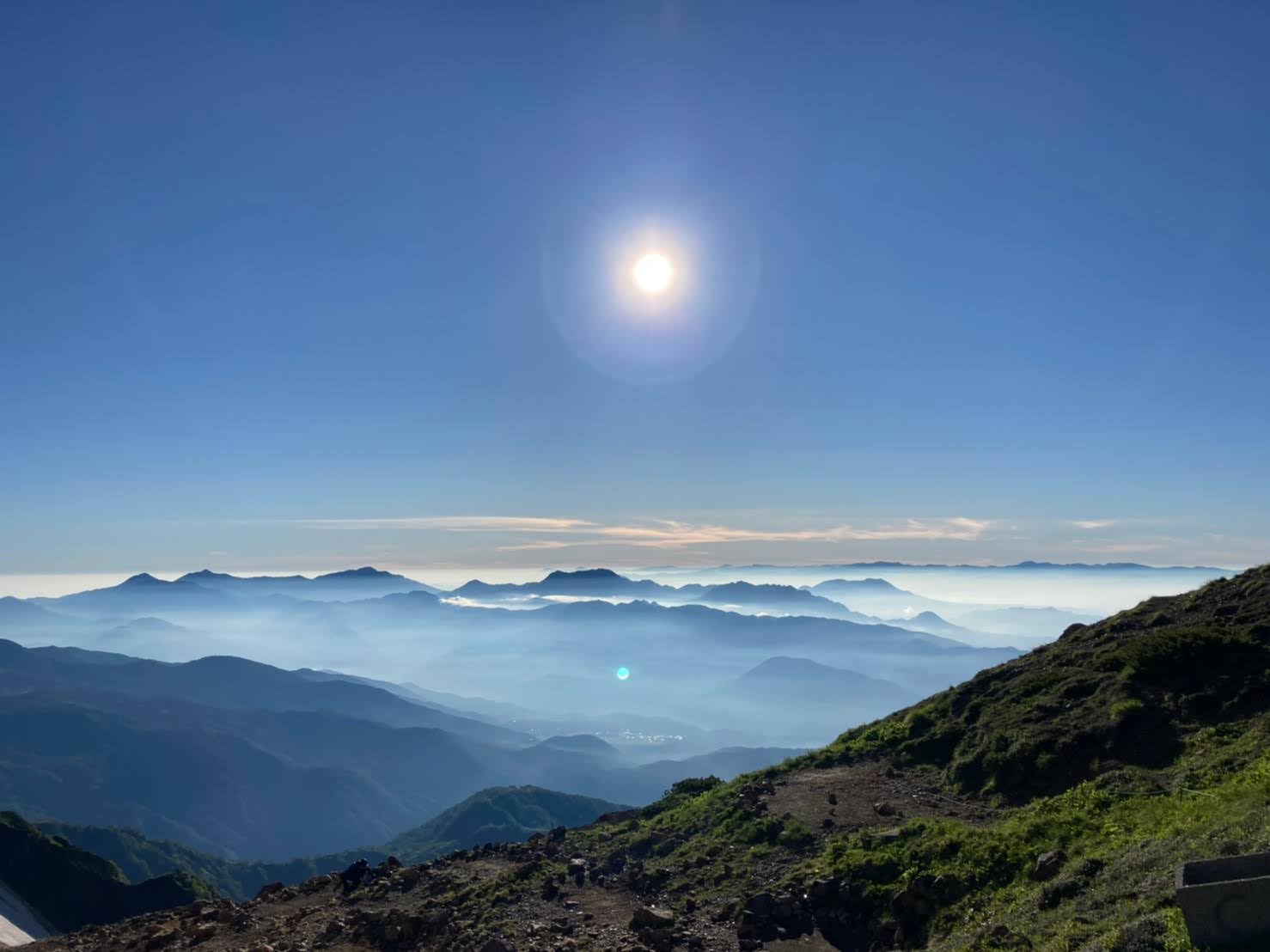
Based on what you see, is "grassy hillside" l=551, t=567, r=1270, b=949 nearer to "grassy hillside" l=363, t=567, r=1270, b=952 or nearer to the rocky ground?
"grassy hillside" l=363, t=567, r=1270, b=952

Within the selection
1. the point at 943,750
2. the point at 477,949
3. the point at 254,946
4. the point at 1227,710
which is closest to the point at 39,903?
the point at 254,946

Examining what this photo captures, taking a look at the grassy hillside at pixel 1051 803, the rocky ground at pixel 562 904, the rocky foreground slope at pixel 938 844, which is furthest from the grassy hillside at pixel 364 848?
the grassy hillside at pixel 1051 803

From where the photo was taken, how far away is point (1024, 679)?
24172 millimetres

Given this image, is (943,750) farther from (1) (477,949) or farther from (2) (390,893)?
(2) (390,893)

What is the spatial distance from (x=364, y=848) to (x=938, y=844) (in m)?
167

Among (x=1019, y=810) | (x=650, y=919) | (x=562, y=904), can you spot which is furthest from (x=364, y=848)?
(x=1019, y=810)

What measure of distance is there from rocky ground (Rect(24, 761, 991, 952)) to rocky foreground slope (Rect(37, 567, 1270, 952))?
0.08 meters

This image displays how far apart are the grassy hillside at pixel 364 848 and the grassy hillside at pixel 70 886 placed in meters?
62.4

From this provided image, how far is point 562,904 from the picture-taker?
59.6ft

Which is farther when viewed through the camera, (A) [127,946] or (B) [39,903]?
(B) [39,903]

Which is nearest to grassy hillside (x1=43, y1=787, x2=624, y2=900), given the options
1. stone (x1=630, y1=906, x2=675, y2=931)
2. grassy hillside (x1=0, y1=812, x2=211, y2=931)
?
grassy hillside (x1=0, y1=812, x2=211, y2=931)

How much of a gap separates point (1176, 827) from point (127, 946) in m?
24.0

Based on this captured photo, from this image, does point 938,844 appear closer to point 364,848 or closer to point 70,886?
point 70,886

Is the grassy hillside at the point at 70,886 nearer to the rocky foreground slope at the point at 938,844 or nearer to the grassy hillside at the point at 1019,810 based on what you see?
the rocky foreground slope at the point at 938,844
